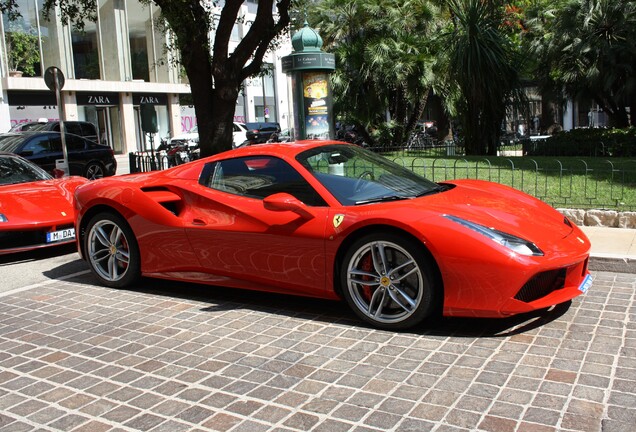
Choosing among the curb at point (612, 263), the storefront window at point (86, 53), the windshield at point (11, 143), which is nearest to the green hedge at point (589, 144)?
the curb at point (612, 263)

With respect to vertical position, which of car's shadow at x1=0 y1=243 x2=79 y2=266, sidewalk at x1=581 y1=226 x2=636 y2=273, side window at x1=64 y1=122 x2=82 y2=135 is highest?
side window at x1=64 y1=122 x2=82 y2=135

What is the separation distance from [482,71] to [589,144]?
3.32 metres

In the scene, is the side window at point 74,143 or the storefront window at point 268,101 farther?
the storefront window at point 268,101

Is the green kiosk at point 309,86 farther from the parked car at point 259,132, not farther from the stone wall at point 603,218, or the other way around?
the parked car at point 259,132

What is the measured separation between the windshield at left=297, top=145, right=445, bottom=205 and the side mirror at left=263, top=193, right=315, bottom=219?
28 centimetres

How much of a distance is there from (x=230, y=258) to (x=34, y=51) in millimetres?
31993

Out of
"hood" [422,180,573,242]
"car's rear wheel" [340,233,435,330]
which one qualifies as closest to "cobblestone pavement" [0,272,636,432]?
"car's rear wheel" [340,233,435,330]

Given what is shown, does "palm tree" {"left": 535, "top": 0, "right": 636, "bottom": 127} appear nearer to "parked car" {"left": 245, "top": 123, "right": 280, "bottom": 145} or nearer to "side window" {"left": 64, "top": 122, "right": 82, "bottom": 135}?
"parked car" {"left": 245, "top": 123, "right": 280, "bottom": 145}

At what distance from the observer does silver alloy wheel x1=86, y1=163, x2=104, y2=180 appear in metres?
16.4

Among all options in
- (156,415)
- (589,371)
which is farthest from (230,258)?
(589,371)

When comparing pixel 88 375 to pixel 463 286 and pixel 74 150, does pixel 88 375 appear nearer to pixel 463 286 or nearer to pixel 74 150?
pixel 463 286

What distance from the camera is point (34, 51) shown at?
3247 cm

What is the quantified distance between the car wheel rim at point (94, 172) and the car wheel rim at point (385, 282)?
1342 cm

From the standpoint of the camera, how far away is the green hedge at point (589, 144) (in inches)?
591
